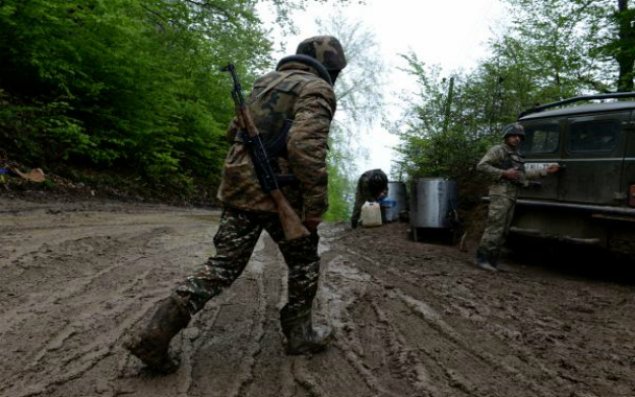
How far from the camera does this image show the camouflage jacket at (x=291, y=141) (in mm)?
2592

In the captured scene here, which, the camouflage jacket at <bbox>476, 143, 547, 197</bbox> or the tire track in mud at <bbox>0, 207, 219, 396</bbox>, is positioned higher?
the camouflage jacket at <bbox>476, 143, 547, 197</bbox>

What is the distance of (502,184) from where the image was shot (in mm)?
6105

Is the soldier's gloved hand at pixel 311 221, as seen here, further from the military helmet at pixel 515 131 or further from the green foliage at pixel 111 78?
the green foliage at pixel 111 78

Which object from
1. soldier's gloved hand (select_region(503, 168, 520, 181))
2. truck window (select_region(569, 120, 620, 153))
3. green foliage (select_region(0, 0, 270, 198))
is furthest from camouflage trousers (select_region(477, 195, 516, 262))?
green foliage (select_region(0, 0, 270, 198))

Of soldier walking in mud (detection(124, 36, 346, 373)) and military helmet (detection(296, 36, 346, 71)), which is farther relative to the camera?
military helmet (detection(296, 36, 346, 71))

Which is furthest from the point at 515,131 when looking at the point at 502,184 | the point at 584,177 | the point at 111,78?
the point at 111,78

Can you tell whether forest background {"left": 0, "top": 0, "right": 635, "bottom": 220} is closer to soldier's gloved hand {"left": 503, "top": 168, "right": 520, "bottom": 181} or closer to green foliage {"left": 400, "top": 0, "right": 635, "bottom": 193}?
green foliage {"left": 400, "top": 0, "right": 635, "bottom": 193}

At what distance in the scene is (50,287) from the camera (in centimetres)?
388

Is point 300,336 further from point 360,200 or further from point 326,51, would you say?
point 360,200

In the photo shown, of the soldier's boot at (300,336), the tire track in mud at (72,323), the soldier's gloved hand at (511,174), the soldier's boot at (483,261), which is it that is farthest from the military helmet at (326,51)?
the soldier's boot at (483,261)

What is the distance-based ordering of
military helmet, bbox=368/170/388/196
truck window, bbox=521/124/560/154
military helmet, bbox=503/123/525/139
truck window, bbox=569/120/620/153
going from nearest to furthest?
truck window, bbox=569/120/620/153 → military helmet, bbox=503/123/525/139 → truck window, bbox=521/124/560/154 → military helmet, bbox=368/170/388/196

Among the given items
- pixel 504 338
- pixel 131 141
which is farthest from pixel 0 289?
pixel 131 141

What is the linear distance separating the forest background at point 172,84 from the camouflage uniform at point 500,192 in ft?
12.1

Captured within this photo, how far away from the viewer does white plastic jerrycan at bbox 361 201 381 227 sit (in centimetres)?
1095
